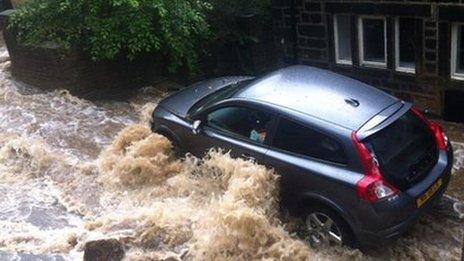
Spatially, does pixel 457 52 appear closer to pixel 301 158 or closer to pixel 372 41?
pixel 372 41

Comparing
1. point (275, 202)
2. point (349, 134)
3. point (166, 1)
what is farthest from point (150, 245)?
point (166, 1)

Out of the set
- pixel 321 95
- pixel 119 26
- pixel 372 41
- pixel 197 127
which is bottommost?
pixel 372 41

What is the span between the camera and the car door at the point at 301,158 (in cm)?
588

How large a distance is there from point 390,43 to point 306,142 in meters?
4.78

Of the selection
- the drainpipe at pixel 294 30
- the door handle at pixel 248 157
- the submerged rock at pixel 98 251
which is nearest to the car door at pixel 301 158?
the door handle at pixel 248 157

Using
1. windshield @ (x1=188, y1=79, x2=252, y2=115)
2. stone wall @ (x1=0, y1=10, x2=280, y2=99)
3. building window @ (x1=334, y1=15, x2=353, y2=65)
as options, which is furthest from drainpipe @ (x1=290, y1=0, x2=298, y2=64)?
windshield @ (x1=188, y1=79, x2=252, y2=115)

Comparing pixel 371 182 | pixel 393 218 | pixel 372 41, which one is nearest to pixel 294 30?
pixel 372 41

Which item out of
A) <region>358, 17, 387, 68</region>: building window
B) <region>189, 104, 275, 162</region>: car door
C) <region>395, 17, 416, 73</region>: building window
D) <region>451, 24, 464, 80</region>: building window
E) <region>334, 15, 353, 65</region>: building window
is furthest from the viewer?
<region>334, 15, 353, 65</region>: building window

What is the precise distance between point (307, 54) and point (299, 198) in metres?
5.79

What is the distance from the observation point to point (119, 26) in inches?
414

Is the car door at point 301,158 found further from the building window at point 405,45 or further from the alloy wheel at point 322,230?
the building window at point 405,45

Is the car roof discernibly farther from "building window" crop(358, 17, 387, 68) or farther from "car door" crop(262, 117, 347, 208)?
"building window" crop(358, 17, 387, 68)

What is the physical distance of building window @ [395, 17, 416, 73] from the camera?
9.80m

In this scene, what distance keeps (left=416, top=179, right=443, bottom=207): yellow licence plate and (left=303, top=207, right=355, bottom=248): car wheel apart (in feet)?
2.66
